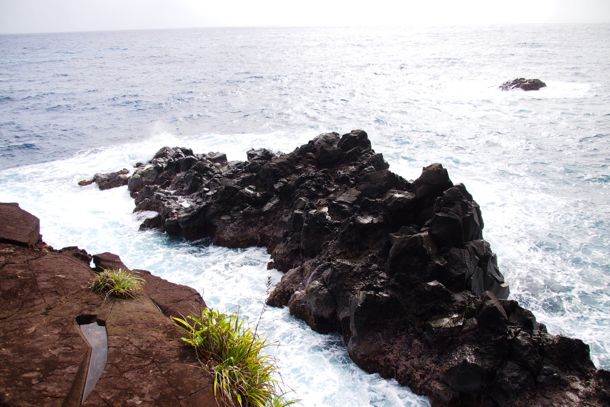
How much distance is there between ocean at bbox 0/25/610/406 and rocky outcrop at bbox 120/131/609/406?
72 centimetres

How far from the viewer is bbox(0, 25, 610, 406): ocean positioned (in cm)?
1229

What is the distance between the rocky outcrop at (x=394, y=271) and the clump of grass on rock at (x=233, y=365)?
4166mm

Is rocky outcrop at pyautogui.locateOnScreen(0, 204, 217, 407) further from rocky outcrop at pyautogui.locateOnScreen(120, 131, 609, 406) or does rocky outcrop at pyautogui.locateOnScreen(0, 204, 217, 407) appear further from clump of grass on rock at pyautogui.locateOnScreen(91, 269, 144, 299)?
rocky outcrop at pyautogui.locateOnScreen(120, 131, 609, 406)

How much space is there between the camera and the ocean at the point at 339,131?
40.3 feet

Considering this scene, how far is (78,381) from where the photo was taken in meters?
5.51

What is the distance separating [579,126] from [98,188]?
34041mm

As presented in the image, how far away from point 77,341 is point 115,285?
5.59ft

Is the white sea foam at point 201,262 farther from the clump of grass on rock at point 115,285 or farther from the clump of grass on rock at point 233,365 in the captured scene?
the clump of grass on rock at point 115,285

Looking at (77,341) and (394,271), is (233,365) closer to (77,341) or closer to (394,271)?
(77,341)

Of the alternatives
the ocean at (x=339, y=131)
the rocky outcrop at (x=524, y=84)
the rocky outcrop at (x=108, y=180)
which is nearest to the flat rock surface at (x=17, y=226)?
the ocean at (x=339, y=131)

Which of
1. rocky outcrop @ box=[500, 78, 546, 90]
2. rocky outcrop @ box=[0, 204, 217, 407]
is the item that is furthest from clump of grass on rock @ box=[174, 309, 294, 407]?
rocky outcrop @ box=[500, 78, 546, 90]

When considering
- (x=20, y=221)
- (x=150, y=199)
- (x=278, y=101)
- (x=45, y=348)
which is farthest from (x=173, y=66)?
(x=45, y=348)

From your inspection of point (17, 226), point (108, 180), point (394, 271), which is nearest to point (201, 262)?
point (17, 226)

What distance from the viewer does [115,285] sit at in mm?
7863
